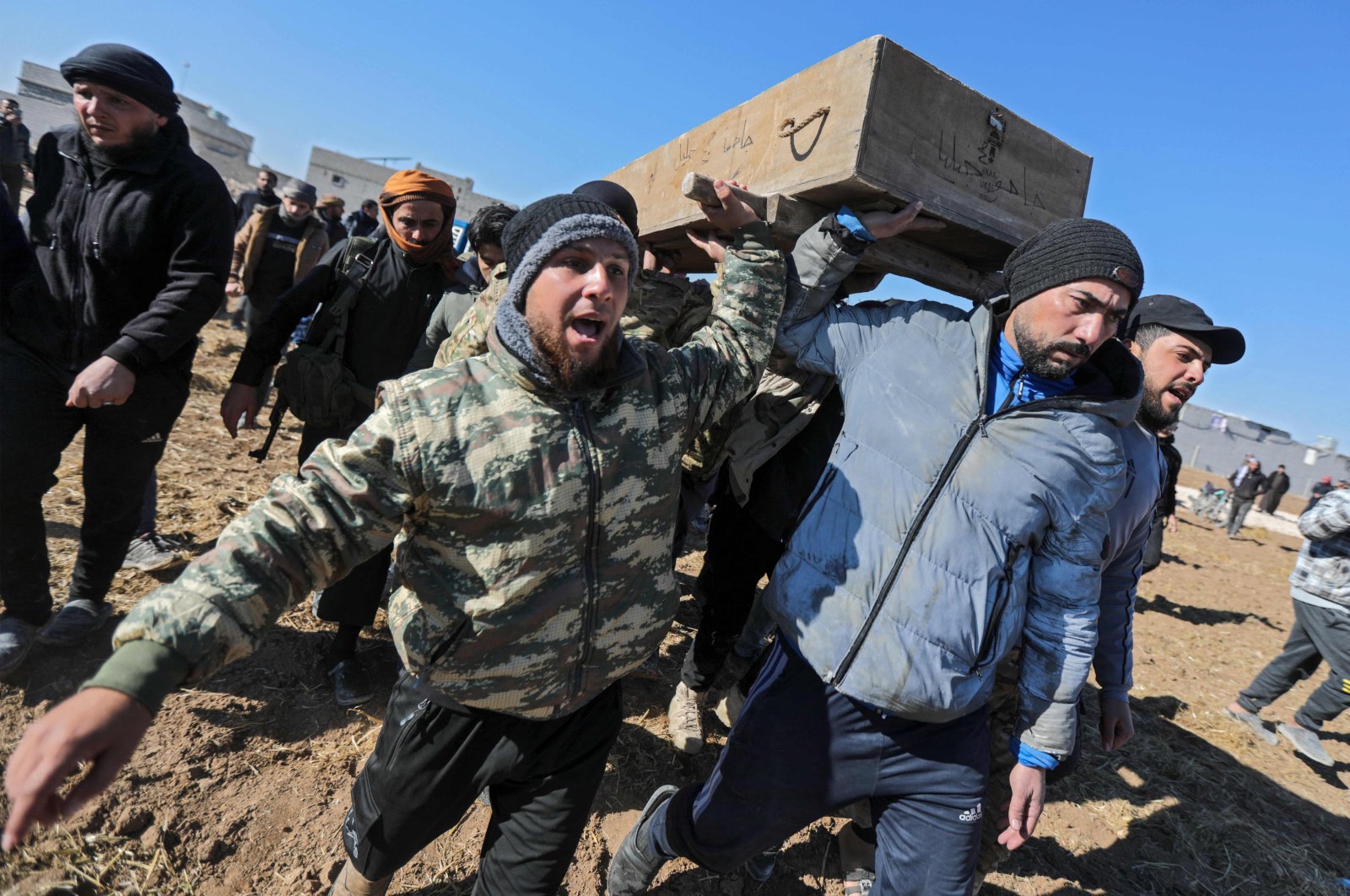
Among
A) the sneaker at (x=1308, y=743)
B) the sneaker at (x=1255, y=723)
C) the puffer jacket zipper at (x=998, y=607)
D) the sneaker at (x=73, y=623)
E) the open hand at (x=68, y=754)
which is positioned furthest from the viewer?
the sneaker at (x=1255, y=723)

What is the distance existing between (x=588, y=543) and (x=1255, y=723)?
641 centimetres

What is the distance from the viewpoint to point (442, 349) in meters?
2.71

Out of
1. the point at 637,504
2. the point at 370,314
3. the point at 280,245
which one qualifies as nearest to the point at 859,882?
the point at 637,504

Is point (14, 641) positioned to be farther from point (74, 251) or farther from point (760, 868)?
point (760, 868)

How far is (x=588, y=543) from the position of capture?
5.95 ft

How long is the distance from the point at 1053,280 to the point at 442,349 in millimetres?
2078

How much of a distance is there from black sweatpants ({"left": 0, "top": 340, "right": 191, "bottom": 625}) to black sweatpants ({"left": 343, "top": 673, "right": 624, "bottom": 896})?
203cm

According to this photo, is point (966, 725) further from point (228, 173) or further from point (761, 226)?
point (228, 173)

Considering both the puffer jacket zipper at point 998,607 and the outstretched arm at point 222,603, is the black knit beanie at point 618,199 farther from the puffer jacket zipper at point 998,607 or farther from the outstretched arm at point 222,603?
the puffer jacket zipper at point 998,607

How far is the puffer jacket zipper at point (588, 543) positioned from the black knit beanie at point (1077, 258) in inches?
51.9

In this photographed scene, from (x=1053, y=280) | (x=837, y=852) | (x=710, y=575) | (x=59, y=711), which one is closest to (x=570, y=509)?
(x=59, y=711)

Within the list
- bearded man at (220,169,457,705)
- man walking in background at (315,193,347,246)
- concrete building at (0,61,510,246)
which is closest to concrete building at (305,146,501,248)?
concrete building at (0,61,510,246)

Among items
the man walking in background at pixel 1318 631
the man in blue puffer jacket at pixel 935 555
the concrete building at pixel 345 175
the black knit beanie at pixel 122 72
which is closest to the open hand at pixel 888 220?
the man in blue puffer jacket at pixel 935 555

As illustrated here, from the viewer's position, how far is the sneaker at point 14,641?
3012 millimetres
